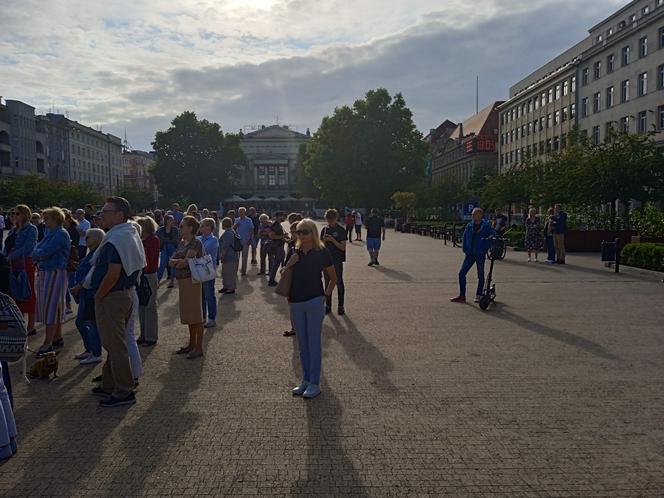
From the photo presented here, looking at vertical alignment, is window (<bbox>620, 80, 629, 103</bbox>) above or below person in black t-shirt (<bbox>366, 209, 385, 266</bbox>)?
above

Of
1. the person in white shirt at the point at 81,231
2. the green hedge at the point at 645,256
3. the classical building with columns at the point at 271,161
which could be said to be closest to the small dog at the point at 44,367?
the person in white shirt at the point at 81,231

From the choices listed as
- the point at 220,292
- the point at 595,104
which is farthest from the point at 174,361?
the point at 595,104

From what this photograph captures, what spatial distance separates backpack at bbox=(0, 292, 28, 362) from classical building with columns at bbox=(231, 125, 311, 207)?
12653cm

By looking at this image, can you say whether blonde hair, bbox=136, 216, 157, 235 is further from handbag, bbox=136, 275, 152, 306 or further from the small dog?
the small dog

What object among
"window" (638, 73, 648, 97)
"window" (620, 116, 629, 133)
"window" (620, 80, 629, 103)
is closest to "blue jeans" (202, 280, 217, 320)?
"window" (638, 73, 648, 97)

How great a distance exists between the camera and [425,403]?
588 centimetres

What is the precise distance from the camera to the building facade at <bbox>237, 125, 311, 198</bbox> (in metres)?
134

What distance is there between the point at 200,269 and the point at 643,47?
54.3 metres

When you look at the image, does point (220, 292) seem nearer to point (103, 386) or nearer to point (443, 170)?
point (103, 386)

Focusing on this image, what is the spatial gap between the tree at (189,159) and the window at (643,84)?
5697 centimetres

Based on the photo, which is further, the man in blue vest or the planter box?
the planter box

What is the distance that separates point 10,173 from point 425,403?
81613mm

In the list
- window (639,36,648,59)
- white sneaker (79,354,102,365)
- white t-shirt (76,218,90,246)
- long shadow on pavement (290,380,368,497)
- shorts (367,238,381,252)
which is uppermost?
window (639,36,648,59)

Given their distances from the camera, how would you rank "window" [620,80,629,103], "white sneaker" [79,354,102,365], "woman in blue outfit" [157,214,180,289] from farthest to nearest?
"window" [620,80,629,103] → "woman in blue outfit" [157,214,180,289] → "white sneaker" [79,354,102,365]
